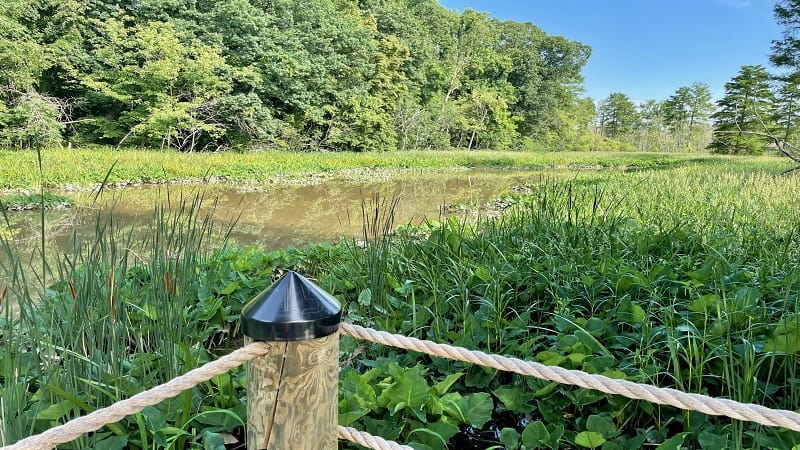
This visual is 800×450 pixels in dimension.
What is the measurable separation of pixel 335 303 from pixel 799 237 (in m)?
3.20

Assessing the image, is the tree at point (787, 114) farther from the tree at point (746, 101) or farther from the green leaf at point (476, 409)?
the green leaf at point (476, 409)

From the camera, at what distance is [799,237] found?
2.79 meters

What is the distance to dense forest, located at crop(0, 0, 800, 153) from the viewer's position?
14.3 meters

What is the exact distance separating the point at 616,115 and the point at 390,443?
55.1m

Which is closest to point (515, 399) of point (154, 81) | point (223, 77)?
point (154, 81)

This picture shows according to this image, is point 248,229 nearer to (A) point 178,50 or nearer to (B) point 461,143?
(A) point 178,50

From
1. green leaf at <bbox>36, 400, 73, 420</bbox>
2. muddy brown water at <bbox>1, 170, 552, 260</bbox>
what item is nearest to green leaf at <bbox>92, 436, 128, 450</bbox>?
green leaf at <bbox>36, 400, 73, 420</bbox>

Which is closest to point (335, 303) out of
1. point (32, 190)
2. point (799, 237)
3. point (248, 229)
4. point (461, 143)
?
point (799, 237)

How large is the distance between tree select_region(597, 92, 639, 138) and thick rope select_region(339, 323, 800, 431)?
54.3 m

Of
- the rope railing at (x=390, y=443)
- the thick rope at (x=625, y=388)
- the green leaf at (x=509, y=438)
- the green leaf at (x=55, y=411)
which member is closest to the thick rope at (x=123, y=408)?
the rope railing at (x=390, y=443)

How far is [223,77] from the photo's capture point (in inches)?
647

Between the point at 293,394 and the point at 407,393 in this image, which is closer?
the point at 293,394

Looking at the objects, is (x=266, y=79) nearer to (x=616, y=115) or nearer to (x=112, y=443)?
(x=112, y=443)

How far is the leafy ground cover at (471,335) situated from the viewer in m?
1.16
